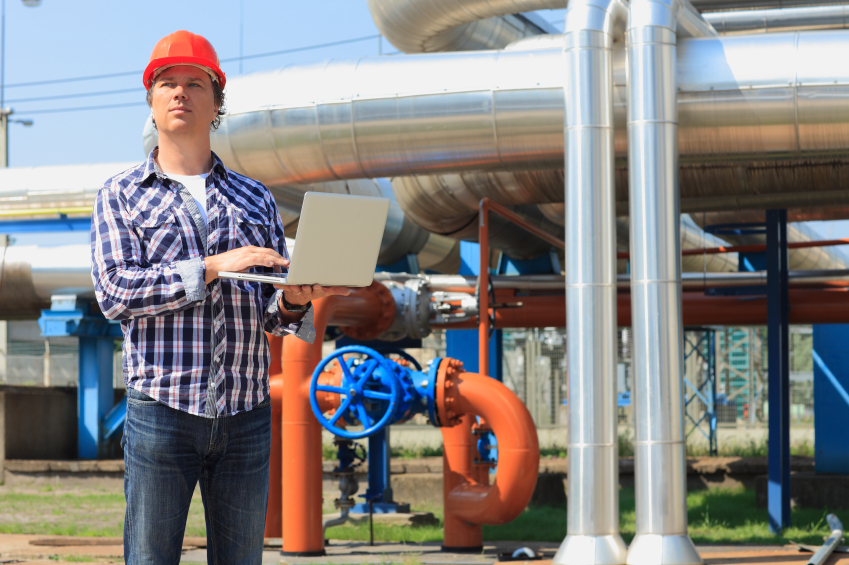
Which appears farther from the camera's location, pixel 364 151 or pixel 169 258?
pixel 364 151

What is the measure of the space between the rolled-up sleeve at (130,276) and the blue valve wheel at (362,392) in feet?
15.9

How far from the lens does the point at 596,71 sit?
5.60 m

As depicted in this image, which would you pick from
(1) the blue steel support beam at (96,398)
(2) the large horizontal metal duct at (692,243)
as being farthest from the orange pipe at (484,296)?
(1) the blue steel support beam at (96,398)

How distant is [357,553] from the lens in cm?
747

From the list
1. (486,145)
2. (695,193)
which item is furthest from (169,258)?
(695,193)

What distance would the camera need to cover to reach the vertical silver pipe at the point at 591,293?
5453 millimetres

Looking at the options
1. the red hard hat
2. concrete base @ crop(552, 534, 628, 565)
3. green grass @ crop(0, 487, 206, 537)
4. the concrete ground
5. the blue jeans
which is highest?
the red hard hat

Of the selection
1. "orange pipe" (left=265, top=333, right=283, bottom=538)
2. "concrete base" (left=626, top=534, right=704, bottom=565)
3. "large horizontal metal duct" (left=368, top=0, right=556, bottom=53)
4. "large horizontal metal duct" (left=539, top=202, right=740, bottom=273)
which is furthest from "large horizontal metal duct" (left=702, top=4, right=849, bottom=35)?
"concrete base" (left=626, top=534, right=704, bottom=565)

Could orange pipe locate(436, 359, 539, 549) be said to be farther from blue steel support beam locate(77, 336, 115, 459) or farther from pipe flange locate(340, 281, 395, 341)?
blue steel support beam locate(77, 336, 115, 459)

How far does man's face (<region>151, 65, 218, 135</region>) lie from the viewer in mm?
1975

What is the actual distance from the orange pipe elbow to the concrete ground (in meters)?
0.38

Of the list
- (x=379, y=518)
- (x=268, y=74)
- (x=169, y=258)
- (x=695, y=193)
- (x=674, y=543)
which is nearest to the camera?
(x=169, y=258)

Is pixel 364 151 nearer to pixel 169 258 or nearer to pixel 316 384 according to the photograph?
pixel 316 384

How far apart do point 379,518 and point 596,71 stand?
5.49 meters
